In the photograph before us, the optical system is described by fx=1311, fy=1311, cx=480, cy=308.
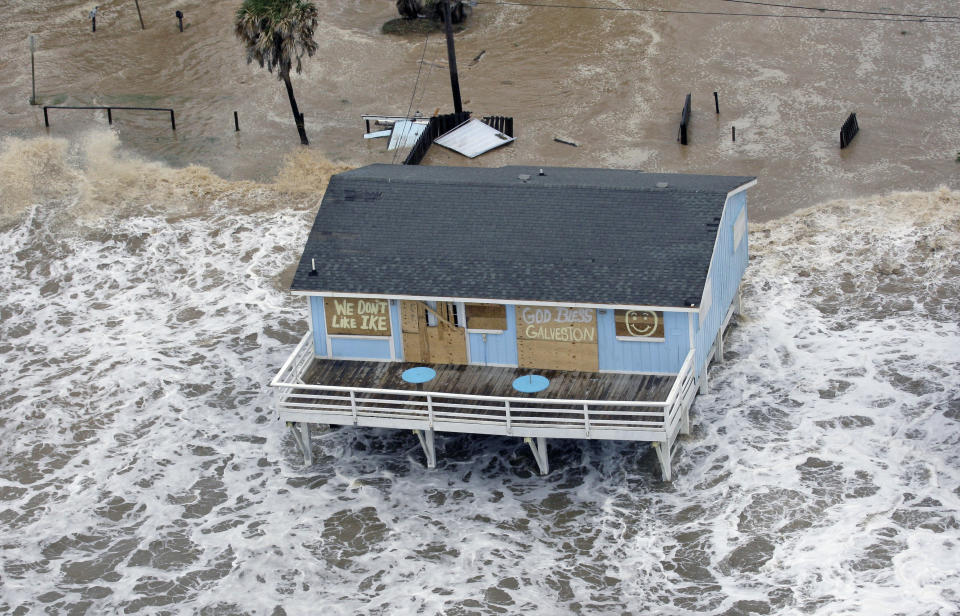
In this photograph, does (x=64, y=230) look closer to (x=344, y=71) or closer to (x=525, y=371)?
(x=344, y=71)

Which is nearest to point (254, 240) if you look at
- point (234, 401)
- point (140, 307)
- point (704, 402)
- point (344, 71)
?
point (140, 307)

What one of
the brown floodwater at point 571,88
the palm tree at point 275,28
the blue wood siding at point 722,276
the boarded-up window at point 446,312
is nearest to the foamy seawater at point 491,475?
the blue wood siding at point 722,276

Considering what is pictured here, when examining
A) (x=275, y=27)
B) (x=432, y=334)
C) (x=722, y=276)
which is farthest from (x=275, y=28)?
(x=722, y=276)

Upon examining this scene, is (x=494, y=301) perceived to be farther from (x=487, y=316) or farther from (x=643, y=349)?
(x=643, y=349)

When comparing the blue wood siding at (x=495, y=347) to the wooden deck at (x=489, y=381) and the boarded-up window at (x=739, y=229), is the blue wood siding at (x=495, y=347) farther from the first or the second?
the boarded-up window at (x=739, y=229)

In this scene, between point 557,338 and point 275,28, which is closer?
point 557,338

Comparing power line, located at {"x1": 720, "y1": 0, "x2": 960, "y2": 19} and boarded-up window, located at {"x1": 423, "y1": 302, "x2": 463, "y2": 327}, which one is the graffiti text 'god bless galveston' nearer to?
boarded-up window, located at {"x1": 423, "y1": 302, "x2": 463, "y2": 327}

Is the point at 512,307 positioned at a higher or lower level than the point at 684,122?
higher
